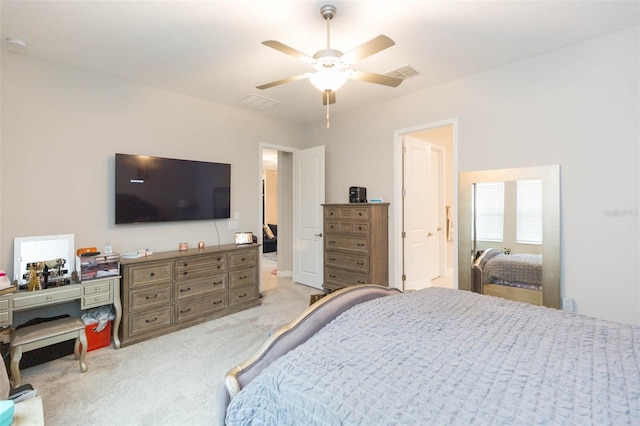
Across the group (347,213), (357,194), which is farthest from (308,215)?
(357,194)

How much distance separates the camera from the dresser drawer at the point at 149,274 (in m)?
2.99

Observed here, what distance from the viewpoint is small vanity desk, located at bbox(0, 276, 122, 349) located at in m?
2.35

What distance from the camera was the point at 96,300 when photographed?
108 inches

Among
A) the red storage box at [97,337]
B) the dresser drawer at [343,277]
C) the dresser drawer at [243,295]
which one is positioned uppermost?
the dresser drawer at [343,277]

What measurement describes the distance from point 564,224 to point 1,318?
194 inches

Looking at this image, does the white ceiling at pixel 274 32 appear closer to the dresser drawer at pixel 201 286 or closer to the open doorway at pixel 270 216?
the dresser drawer at pixel 201 286

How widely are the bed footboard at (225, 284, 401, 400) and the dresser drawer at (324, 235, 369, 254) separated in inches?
81.1

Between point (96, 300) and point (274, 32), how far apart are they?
2.88m

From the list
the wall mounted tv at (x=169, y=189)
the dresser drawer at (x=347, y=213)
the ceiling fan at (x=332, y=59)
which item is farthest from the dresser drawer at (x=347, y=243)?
the ceiling fan at (x=332, y=59)

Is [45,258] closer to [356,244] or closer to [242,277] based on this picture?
[242,277]

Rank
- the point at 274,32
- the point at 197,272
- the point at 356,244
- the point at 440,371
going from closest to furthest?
1. the point at 440,371
2. the point at 274,32
3. the point at 197,272
4. the point at 356,244

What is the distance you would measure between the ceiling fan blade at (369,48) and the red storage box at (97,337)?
325 cm

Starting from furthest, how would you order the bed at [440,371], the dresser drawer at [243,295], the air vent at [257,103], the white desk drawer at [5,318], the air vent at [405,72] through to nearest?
the air vent at [257,103], the dresser drawer at [243,295], the air vent at [405,72], the white desk drawer at [5,318], the bed at [440,371]

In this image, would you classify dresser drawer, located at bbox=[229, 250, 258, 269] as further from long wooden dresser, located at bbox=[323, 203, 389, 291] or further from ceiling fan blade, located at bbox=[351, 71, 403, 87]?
ceiling fan blade, located at bbox=[351, 71, 403, 87]
